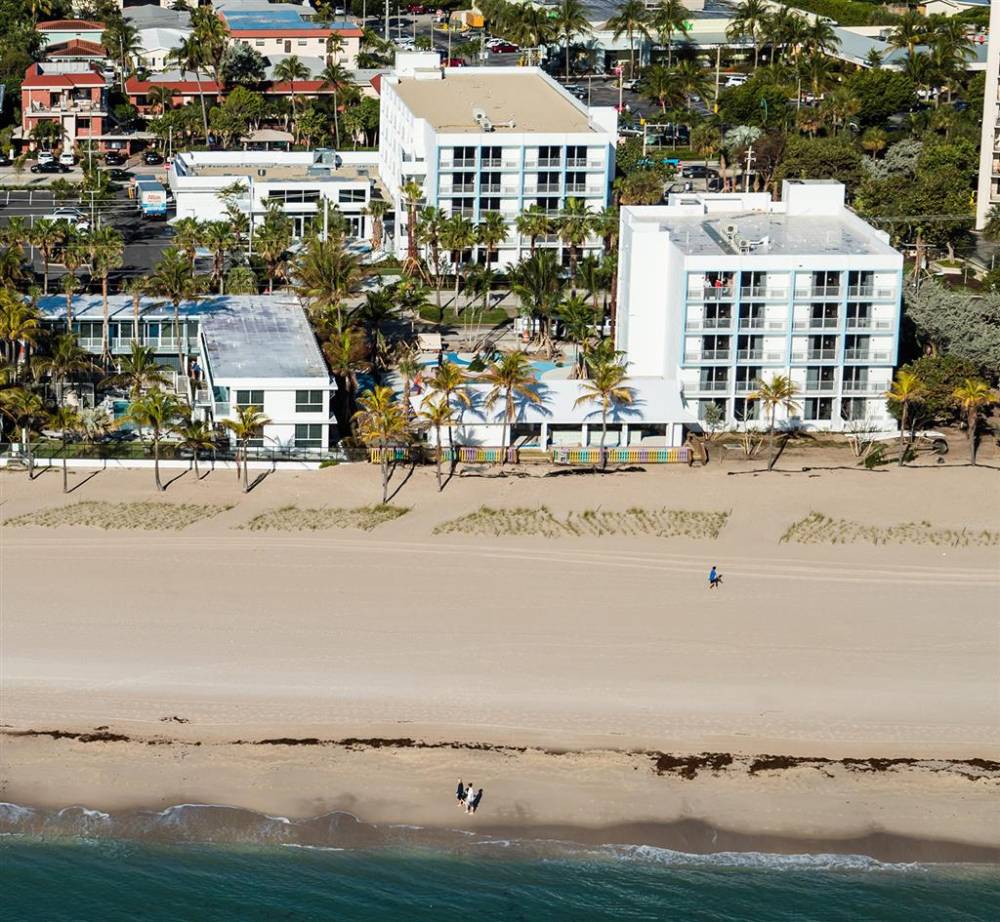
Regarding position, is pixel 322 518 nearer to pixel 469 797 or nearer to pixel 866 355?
pixel 469 797

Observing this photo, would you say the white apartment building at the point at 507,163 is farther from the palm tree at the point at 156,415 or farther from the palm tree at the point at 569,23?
the palm tree at the point at 569,23

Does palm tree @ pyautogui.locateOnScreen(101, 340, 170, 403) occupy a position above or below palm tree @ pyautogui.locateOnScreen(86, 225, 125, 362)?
below

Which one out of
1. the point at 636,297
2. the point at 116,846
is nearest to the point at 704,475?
the point at 636,297

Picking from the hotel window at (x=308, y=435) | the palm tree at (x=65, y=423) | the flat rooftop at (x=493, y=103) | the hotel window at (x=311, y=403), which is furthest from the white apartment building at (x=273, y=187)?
the palm tree at (x=65, y=423)

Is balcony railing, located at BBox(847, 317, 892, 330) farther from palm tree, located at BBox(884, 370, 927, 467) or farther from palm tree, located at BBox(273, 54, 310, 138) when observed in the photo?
palm tree, located at BBox(273, 54, 310, 138)

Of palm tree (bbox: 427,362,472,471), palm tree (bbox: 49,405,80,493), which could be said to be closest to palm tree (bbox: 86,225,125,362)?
palm tree (bbox: 49,405,80,493)

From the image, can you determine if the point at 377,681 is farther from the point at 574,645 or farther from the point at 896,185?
the point at 896,185
